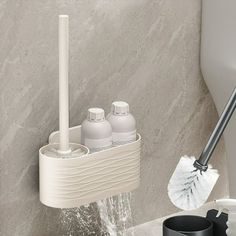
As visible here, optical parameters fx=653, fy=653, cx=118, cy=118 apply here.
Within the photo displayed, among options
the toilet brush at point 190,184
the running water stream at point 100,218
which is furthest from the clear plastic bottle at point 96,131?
the toilet brush at point 190,184

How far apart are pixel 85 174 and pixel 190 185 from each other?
0.32m

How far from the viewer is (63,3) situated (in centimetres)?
132

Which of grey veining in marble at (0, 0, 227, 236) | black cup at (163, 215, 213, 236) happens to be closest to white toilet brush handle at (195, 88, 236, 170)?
black cup at (163, 215, 213, 236)

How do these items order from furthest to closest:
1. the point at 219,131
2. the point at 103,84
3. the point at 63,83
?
the point at 103,84, the point at 63,83, the point at 219,131

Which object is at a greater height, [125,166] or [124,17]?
[124,17]

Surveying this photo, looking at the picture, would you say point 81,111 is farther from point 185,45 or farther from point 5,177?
point 185,45

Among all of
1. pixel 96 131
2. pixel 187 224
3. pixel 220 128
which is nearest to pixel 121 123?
pixel 96 131

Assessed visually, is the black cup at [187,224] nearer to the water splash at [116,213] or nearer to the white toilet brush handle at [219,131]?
the water splash at [116,213]

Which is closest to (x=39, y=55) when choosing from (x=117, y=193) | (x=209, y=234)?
(x=117, y=193)

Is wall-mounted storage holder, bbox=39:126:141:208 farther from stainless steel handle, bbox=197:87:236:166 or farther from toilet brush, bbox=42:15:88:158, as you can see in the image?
stainless steel handle, bbox=197:87:236:166

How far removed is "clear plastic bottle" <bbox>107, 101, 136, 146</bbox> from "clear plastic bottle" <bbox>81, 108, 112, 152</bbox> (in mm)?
28

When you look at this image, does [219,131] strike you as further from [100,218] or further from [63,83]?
[100,218]

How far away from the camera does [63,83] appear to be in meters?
1.27

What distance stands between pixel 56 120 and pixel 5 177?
0.16 meters
